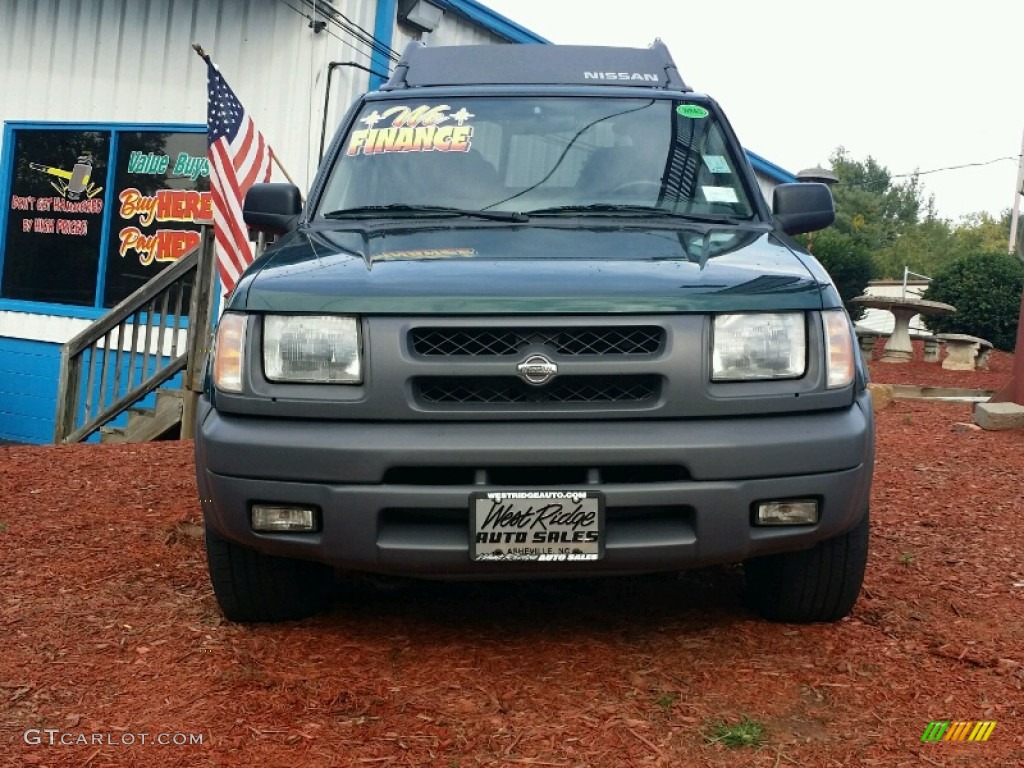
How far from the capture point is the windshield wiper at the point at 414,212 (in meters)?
4.31

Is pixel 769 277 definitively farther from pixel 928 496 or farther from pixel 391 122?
pixel 928 496

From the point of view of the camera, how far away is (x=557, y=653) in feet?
12.2

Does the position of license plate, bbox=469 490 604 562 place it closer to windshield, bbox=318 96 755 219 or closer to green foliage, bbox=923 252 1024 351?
windshield, bbox=318 96 755 219

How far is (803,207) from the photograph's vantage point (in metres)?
4.64

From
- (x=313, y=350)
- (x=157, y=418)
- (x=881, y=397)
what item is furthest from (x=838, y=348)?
(x=157, y=418)

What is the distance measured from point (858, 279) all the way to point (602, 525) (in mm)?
26336


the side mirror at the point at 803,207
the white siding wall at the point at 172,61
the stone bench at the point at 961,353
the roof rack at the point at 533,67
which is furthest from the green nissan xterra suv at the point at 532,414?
the stone bench at the point at 961,353

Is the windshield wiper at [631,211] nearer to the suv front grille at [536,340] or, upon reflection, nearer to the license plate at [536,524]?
the suv front grille at [536,340]

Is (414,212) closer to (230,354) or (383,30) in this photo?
(230,354)

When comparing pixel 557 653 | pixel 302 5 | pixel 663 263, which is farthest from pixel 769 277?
pixel 302 5

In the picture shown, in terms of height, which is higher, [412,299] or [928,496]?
[412,299]
